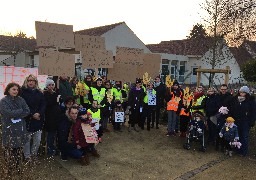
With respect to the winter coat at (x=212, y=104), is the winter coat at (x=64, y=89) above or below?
above

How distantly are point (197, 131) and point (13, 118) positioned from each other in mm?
4767

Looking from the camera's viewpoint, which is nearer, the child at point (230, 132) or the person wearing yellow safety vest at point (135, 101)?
the child at point (230, 132)

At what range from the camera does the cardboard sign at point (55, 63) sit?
6.61m

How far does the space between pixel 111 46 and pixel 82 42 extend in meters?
17.2

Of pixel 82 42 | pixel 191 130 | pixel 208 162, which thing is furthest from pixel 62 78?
pixel 208 162

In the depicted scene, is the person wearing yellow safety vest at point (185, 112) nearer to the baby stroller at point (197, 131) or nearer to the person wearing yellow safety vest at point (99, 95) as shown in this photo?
the baby stroller at point (197, 131)

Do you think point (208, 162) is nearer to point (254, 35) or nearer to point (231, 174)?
point (231, 174)

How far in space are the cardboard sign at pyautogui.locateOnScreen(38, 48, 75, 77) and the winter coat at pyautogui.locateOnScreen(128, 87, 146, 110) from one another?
234 centimetres

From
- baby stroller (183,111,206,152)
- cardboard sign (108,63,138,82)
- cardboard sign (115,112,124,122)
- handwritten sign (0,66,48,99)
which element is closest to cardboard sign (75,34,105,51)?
cardboard sign (108,63,138,82)

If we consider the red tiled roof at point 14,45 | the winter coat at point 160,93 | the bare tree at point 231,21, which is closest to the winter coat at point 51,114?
the winter coat at point 160,93

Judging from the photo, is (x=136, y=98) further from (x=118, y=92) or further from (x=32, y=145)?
(x=32, y=145)

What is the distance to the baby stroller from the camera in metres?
7.65

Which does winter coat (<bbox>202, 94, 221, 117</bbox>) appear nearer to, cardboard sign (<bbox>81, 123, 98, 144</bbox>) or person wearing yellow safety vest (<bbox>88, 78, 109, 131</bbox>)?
person wearing yellow safety vest (<bbox>88, 78, 109, 131</bbox>)

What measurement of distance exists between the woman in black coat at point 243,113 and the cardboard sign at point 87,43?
4.11m
